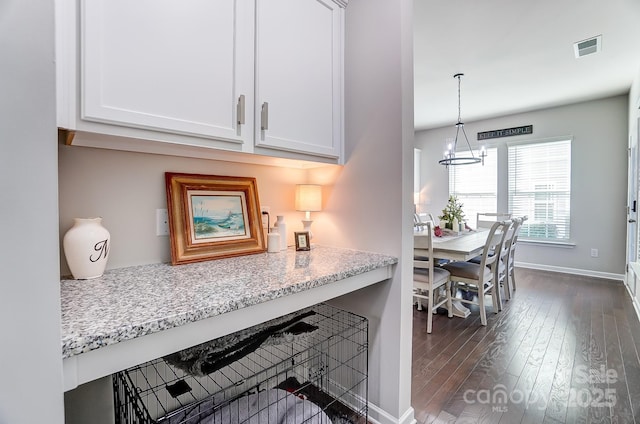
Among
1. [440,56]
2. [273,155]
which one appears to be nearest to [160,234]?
[273,155]

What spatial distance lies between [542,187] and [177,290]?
5.70 meters

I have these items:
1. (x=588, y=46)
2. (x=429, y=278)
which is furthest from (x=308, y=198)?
(x=588, y=46)

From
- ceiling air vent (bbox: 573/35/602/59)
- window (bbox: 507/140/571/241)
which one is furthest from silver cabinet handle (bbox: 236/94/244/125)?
window (bbox: 507/140/571/241)

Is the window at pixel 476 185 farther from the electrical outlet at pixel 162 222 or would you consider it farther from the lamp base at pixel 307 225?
the electrical outlet at pixel 162 222

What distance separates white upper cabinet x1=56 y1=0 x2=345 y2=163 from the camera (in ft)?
3.02

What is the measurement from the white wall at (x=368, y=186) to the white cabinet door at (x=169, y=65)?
0.34m

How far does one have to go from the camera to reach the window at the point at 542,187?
185 inches

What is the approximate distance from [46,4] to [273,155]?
3.01 ft

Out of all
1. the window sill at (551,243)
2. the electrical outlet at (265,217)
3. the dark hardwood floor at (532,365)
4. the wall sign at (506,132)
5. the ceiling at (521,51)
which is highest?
the ceiling at (521,51)

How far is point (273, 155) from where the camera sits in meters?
1.42

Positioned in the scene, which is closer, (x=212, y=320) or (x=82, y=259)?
(x=212, y=320)

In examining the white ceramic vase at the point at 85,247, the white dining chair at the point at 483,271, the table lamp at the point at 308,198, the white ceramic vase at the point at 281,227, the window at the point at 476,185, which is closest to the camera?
the white ceramic vase at the point at 85,247

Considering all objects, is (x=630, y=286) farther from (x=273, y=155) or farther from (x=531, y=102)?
(x=273, y=155)

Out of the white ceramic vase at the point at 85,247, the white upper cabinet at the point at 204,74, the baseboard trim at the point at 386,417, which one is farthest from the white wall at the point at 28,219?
the baseboard trim at the point at 386,417
